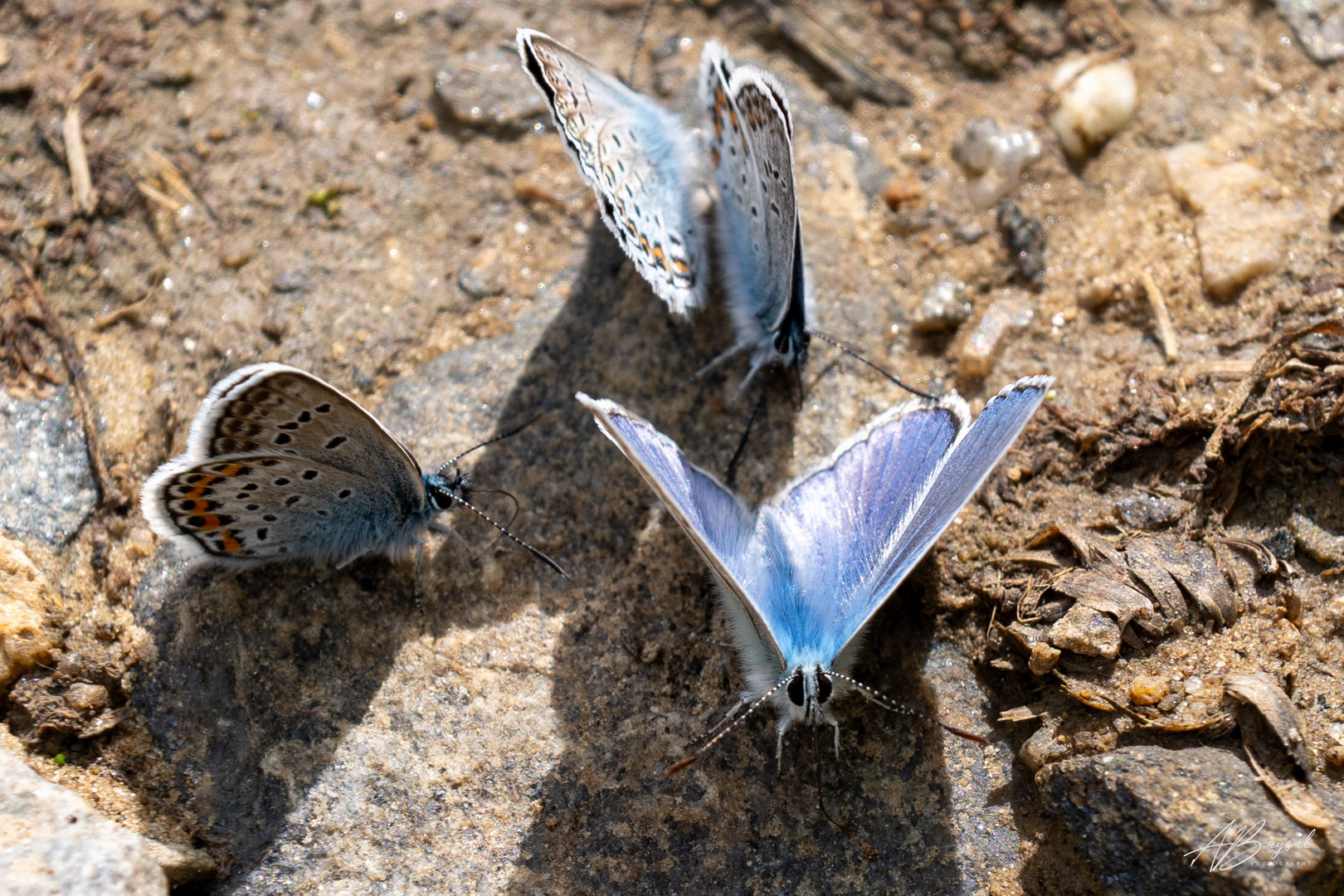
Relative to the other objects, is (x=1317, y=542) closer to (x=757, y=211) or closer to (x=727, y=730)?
(x=727, y=730)

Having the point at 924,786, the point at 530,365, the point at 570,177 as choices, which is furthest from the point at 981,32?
the point at 924,786

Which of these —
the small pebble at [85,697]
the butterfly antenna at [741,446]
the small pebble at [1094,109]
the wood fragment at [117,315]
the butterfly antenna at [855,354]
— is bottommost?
the small pebble at [85,697]

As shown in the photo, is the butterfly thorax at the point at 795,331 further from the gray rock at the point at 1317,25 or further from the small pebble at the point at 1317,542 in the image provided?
the gray rock at the point at 1317,25

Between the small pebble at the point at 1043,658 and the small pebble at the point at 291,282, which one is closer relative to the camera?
the small pebble at the point at 1043,658

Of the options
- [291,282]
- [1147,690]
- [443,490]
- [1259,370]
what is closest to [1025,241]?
[1259,370]

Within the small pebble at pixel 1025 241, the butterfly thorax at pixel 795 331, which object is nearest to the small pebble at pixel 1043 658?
the butterfly thorax at pixel 795 331

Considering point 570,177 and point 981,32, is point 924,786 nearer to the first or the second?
point 570,177

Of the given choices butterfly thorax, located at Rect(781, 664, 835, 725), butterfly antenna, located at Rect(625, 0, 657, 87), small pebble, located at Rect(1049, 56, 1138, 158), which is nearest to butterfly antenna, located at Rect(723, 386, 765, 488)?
butterfly thorax, located at Rect(781, 664, 835, 725)
